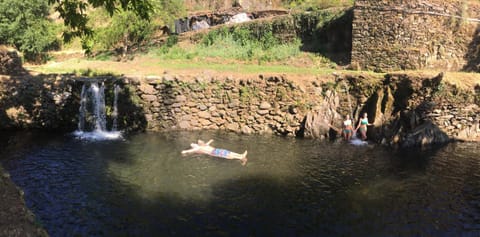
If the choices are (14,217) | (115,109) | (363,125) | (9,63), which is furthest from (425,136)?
(9,63)

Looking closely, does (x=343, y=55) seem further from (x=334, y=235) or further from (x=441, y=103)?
(x=334, y=235)

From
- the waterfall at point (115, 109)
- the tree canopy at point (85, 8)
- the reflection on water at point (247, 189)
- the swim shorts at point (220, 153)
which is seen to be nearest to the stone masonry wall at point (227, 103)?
the waterfall at point (115, 109)

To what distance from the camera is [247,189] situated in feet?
39.6

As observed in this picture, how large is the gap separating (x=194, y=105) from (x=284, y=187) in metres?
8.70

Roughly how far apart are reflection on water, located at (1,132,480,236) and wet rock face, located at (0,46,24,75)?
5924mm

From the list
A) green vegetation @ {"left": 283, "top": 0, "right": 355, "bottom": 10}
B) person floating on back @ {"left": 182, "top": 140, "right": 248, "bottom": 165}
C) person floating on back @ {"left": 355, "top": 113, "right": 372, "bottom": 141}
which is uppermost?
green vegetation @ {"left": 283, "top": 0, "right": 355, "bottom": 10}

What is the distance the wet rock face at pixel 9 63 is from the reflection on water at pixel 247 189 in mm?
5924

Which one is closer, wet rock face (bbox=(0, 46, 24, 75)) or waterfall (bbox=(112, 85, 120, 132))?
waterfall (bbox=(112, 85, 120, 132))

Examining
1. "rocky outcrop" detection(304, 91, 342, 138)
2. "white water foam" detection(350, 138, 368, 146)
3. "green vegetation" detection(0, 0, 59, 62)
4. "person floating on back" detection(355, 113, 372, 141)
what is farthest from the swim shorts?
"green vegetation" detection(0, 0, 59, 62)

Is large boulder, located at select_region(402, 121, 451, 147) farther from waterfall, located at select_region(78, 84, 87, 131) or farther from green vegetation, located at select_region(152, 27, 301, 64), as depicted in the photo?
waterfall, located at select_region(78, 84, 87, 131)

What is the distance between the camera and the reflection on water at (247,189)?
9883mm

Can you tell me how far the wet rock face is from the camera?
70.0 feet

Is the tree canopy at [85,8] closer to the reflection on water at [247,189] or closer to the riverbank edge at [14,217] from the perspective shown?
the riverbank edge at [14,217]

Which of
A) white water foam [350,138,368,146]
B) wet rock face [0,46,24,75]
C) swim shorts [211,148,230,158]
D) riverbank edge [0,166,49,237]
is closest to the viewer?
riverbank edge [0,166,49,237]
